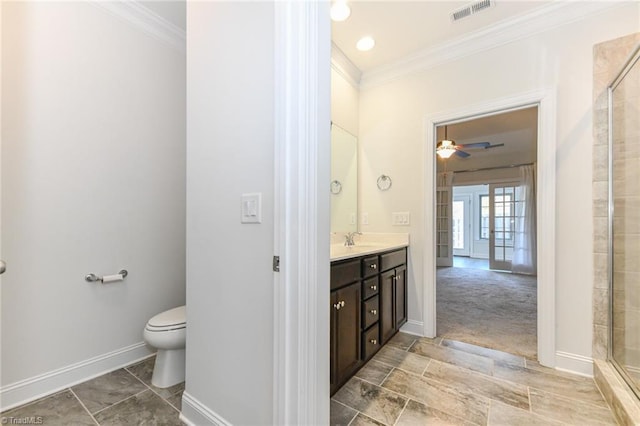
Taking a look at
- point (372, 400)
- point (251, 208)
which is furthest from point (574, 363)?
point (251, 208)

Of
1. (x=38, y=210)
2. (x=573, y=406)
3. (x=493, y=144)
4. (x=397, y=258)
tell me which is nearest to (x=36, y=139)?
(x=38, y=210)

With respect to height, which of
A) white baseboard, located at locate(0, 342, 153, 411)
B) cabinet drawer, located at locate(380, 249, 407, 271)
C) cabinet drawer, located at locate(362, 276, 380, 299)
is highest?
cabinet drawer, located at locate(380, 249, 407, 271)

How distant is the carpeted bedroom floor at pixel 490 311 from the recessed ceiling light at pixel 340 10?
9.11 feet

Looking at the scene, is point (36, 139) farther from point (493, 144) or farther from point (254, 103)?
point (493, 144)

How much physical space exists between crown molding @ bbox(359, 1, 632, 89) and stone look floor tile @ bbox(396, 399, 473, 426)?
268 cm

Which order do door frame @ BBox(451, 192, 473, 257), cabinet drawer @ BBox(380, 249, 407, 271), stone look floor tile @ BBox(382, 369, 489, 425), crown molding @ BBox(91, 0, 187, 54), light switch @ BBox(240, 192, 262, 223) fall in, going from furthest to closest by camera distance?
door frame @ BBox(451, 192, 473, 257) → cabinet drawer @ BBox(380, 249, 407, 271) → crown molding @ BBox(91, 0, 187, 54) → stone look floor tile @ BBox(382, 369, 489, 425) → light switch @ BBox(240, 192, 262, 223)

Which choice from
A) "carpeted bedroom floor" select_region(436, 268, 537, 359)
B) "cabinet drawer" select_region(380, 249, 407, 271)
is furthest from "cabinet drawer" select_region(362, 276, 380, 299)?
"carpeted bedroom floor" select_region(436, 268, 537, 359)

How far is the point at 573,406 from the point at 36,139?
3.45 m

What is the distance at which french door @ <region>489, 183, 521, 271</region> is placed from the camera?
575 centimetres

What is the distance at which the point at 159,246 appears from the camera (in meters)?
2.17

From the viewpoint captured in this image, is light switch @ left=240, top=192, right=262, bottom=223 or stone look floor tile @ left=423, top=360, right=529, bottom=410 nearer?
light switch @ left=240, top=192, right=262, bottom=223

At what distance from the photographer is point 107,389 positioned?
1664 millimetres

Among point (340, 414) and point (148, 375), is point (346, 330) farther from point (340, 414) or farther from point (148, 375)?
point (148, 375)

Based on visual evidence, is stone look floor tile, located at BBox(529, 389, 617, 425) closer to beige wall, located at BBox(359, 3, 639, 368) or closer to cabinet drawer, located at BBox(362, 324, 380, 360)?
beige wall, located at BBox(359, 3, 639, 368)
